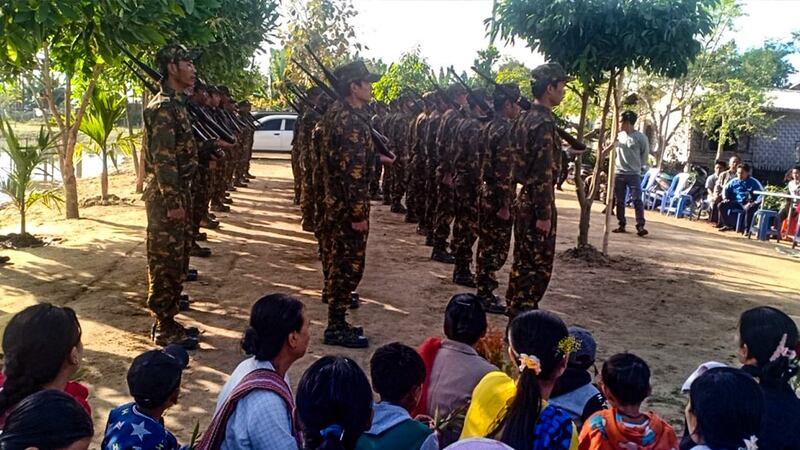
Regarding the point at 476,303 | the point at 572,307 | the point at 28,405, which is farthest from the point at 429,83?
the point at 28,405

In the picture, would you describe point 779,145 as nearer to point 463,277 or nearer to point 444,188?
point 444,188

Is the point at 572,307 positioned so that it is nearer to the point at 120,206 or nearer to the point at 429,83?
the point at 120,206

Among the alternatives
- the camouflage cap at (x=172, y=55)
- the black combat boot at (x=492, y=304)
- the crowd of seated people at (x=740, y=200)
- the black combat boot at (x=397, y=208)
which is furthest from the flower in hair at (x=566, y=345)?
the crowd of seated people at (x=740, y=200)

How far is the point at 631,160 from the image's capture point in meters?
10.7

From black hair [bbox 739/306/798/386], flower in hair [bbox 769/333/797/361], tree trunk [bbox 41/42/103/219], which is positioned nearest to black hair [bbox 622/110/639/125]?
tree trunk [bbox 41/42/103/219]

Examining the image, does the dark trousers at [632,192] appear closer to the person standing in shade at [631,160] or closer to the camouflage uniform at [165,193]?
the person standing in shade at [631,160]

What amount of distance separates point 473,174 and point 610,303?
197 cm

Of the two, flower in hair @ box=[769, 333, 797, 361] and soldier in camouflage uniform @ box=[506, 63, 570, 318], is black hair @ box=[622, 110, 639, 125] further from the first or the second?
flower in hair @ box=[769, 333, 797, 361]

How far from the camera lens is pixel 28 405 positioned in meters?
1.73

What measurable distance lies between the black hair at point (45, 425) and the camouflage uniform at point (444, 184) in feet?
21.5

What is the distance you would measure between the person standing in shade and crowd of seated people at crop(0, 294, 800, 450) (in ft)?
27.2

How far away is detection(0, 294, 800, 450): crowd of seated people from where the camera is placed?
210cm

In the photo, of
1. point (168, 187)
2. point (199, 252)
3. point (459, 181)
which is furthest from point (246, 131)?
point (168, 187)

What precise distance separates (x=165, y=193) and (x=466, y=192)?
3.53m
